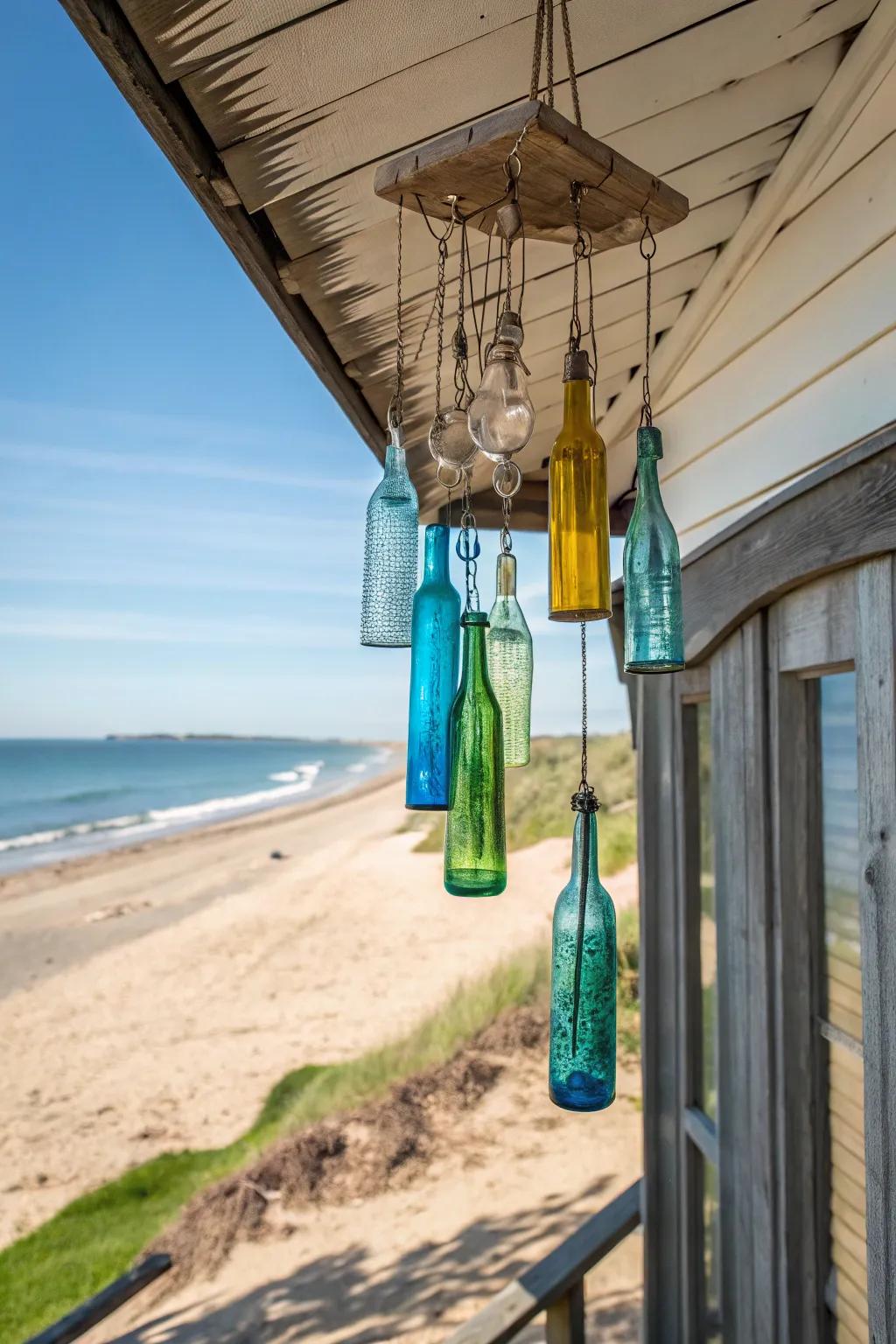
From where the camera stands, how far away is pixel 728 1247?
1474 mm

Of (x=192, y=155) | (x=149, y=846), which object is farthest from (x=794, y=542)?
(x=149, y=846)

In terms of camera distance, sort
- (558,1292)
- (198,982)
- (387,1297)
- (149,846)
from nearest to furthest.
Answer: (558,1292) → (387,1297) → (198,982) → (149,846)

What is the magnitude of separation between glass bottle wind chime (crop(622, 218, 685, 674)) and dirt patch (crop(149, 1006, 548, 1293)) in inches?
198

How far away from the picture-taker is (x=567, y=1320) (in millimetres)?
1839

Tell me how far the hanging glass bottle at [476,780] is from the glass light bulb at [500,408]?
Result: 0.37 feet

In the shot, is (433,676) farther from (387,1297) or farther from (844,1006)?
(387,1297)

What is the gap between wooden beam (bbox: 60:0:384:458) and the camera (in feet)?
2.34

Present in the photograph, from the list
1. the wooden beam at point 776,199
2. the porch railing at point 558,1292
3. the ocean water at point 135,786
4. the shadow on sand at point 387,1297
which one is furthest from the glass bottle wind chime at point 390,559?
the ocean water at point 135,786

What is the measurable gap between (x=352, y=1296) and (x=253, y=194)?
15.5 ft

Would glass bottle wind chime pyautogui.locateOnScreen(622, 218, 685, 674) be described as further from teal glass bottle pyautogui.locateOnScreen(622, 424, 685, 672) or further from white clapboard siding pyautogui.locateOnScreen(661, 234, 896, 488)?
white clapboard siding pyautogui.locateOnScreen(661, 234, 896, 488)

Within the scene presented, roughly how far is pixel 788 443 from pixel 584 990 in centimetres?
95

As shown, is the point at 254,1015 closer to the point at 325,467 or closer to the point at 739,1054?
the point at 739,1054

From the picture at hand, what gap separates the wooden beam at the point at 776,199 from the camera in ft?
3.22

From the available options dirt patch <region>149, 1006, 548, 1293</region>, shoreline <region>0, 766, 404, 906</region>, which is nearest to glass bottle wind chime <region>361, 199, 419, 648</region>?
dirt patch <region>149, 1006, 548, 1293</region>
